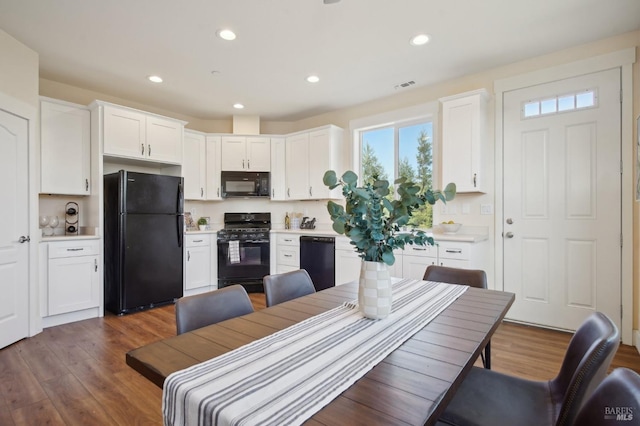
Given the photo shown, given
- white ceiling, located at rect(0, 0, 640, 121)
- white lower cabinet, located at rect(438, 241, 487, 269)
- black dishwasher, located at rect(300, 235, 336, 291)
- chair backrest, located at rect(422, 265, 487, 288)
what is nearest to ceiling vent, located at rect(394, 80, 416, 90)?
white ceiling, located at rect(0, 0, 640, 121)

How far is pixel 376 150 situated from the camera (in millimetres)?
4555

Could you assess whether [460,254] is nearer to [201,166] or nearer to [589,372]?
[589,372]

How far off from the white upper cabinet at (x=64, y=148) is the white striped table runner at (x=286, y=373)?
3673 millimetres

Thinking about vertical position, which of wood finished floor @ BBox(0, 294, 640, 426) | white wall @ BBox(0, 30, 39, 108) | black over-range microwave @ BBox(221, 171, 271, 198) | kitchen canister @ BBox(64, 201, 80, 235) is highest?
white wall @ BBox(0, 30, 39, 108)

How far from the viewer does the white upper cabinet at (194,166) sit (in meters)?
4.66

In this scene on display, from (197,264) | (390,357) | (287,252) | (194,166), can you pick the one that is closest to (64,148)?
(194,166)

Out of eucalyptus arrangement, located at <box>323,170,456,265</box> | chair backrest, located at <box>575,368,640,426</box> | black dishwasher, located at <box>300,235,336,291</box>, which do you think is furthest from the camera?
black dishwasher, located at <box>300,235,336,291</box>

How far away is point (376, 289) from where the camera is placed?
4.04 feet

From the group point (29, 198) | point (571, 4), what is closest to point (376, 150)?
point (571, 4)

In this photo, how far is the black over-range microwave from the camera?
4949mm

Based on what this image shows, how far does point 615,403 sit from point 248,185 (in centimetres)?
474

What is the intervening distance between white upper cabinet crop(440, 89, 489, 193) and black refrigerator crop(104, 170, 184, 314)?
10.8 ft

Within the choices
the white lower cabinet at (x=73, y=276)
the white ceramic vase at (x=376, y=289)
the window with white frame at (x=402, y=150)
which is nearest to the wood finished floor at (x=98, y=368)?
the white lower cabinet at (x=73, y=276)

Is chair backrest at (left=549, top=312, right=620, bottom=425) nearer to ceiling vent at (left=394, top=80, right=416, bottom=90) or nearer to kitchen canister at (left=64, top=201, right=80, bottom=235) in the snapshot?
ceiling vent at (left=394, top=80, right=416, bottom=90)
